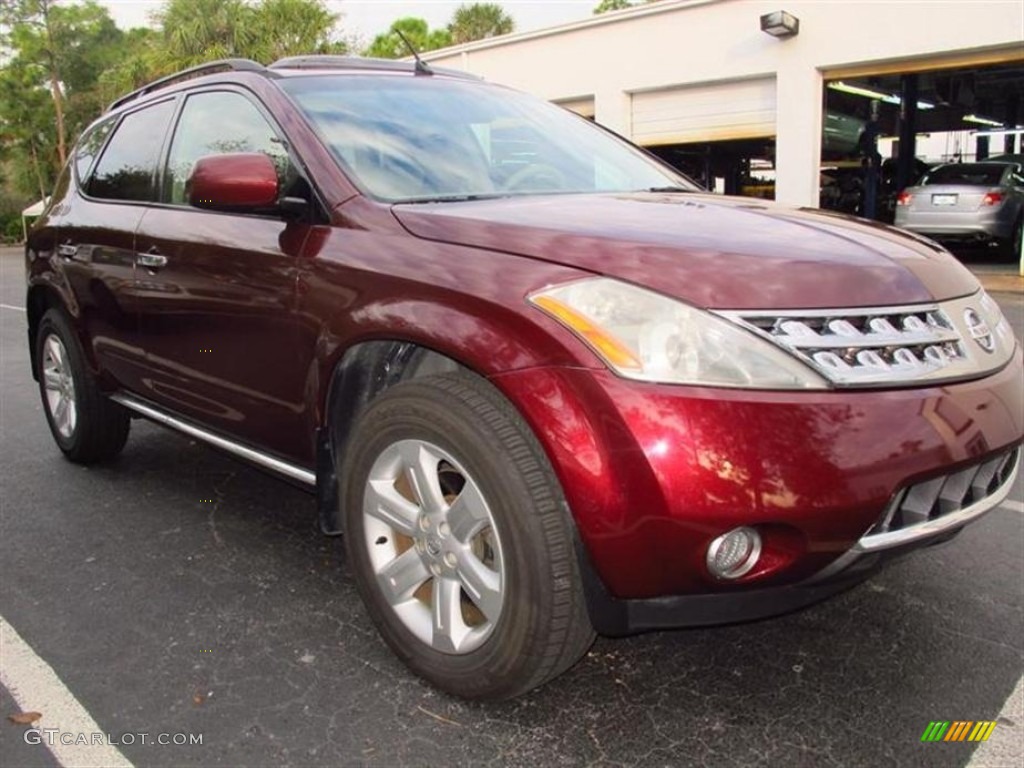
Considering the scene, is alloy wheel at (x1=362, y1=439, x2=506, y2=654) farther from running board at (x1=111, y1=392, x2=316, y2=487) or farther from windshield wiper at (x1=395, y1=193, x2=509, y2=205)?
windshield wiper at (x1=395, y1=193, x2=509, y2=205)

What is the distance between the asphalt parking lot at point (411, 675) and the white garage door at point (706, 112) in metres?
12.5

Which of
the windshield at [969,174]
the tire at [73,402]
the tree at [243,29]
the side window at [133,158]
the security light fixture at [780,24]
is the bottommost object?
the tire at [73,402]

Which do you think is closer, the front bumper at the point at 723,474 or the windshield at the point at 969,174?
the front bumper at the point at 723,474

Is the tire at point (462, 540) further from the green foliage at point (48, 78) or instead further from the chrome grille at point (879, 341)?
the green foliage at point (48, 78)

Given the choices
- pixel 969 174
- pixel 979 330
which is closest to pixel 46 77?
pixel 969 174

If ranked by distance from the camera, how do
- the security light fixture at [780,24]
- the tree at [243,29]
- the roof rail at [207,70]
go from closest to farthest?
the roof rail at [207,70] < the security light fixture at [780,24] < the tree at [243,29]

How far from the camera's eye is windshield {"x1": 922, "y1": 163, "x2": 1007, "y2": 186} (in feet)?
46.2

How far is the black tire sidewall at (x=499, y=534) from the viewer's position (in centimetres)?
210

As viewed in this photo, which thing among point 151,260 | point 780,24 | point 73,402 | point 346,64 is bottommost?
point 73,402

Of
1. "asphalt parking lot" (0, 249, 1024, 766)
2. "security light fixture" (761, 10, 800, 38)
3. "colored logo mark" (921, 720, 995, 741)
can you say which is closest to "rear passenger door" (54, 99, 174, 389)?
"asphalt parking lot" (0, 249, 1024, 766)

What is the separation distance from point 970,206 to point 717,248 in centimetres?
1338

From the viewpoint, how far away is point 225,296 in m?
3.08

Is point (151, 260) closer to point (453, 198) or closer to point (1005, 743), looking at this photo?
point (453, 198)

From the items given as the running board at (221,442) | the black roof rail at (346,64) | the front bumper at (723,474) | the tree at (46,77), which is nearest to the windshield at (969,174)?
the black roof rail at (346,64)
